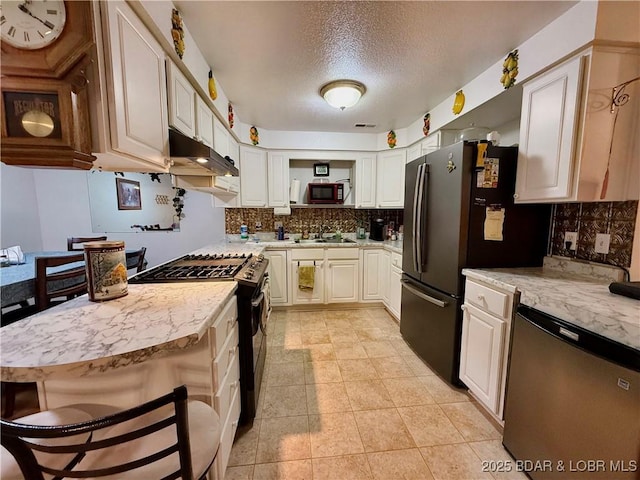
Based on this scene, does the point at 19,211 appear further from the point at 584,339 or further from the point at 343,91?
the point at 584,339

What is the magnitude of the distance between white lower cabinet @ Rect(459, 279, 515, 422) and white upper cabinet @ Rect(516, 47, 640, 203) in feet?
2.28

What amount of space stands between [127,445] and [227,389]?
20.8 inches

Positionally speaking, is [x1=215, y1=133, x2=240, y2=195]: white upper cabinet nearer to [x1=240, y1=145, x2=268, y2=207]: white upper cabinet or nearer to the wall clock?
[x1=240, y1=145, x2=268, y2=207]: white upper cabinet

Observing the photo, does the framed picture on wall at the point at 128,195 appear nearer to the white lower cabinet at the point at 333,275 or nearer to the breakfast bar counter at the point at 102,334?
the white lower cabinet at the point at 333,275

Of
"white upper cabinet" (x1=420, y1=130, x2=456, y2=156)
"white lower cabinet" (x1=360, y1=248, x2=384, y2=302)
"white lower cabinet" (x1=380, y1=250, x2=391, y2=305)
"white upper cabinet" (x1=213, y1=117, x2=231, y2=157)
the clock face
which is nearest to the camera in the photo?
the clock face

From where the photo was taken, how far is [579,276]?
62.7 inches

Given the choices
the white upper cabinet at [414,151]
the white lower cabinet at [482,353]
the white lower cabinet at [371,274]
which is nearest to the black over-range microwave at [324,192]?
the white lower cabinet at [371,274]

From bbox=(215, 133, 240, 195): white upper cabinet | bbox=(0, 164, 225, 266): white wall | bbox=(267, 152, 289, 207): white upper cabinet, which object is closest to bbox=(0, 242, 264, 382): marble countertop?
bbox=(215, 133, 240, 195): white upper cabinet

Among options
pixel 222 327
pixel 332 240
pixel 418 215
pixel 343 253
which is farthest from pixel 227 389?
pixel 332 240

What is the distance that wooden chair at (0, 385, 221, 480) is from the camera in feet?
1.65

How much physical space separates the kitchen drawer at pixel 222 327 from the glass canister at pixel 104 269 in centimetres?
50

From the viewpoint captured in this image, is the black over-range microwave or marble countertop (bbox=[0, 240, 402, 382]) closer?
marble countertop (bbox=[0, 240, 402, 382])

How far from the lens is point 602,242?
157 cm

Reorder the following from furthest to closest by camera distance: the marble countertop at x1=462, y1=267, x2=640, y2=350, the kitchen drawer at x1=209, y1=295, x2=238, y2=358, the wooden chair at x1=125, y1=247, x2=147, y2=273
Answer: the wooden chair at x1=125, y1=247, x2=147, y2=273
the kitchen drawer at x1=209, y1=295, x2=238, y2=358
the marble countertop at x1=462, y1=267, x2=640, y2=350
